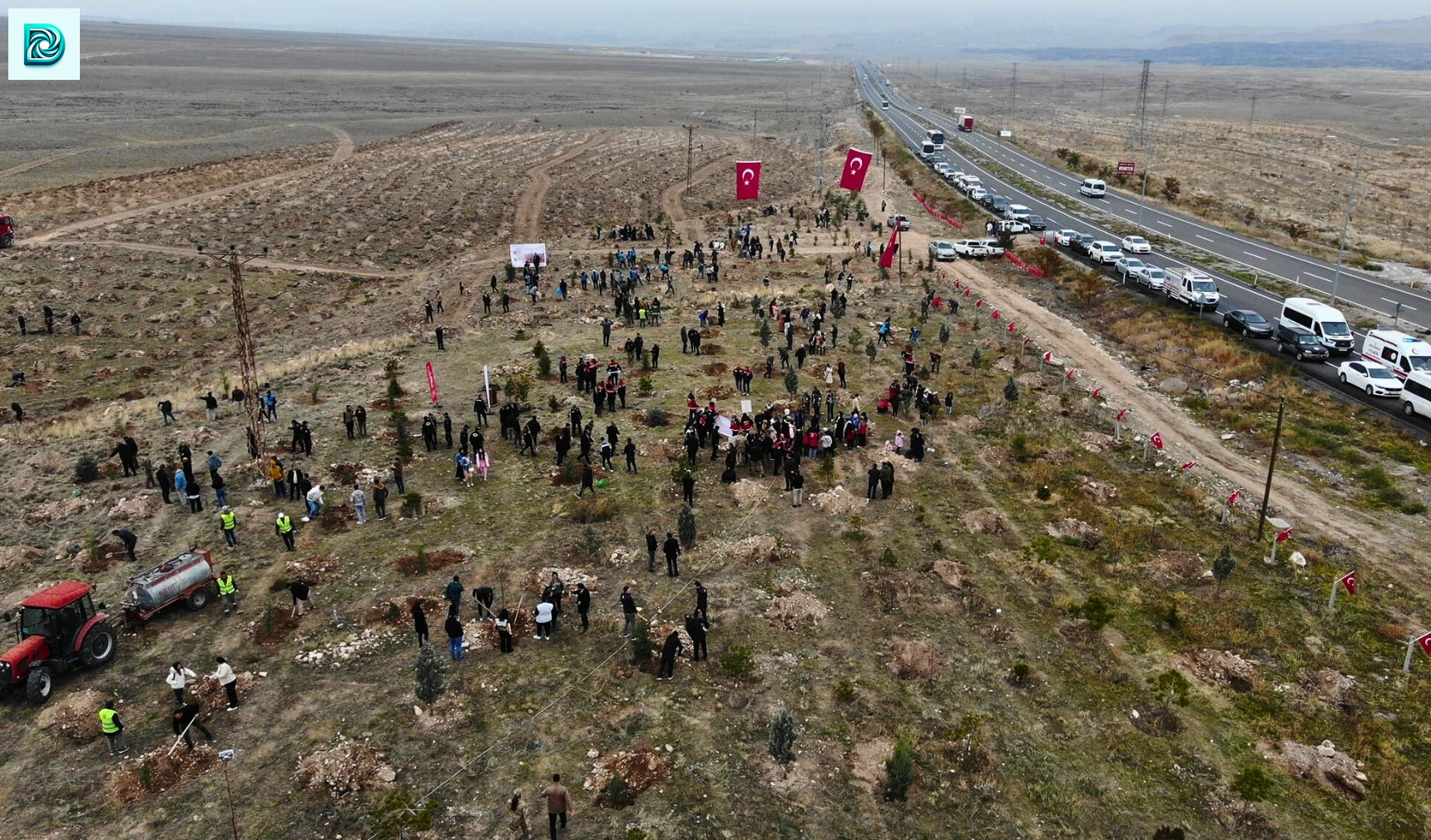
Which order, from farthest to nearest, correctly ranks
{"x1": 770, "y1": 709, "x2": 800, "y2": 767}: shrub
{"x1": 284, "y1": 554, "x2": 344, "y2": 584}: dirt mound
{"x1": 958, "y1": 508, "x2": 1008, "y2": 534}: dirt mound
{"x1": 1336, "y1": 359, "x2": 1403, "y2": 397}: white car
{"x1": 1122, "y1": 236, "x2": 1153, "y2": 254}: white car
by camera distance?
{"x1": 1122, "y1": 236, "x2": 1153, "y2": 254}: white car, {"x1": 1336, "y1": 359, "x2": 1403, "y2": 397}: white car, {"x1": 958, "y1": 508, "x2": 1008, "y2": 534}: dirt mound, {"x1": 284, "y1": 554, "x2": 344, "y2": 584}: dirt mound, {"x1": 770, "y1": 709, "x2": 800, "y2": 767}: shrub

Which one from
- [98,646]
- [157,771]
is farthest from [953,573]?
[98,646]

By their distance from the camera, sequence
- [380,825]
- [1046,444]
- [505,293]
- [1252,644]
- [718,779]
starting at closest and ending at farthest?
[380,825] → [718,779] → [1252,644] → [1046,444] → [505,293]

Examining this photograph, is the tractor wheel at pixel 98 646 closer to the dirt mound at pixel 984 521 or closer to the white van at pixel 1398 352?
the dirt mound at pixel 984 521

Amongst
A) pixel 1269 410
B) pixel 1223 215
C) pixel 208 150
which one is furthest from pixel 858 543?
pixel 208 150

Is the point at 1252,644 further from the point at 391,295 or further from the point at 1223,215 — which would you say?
the point at 1223,215

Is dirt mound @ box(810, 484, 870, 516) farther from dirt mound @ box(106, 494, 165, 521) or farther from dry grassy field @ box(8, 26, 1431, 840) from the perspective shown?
dirt mound @ box(106, 494, 165, 521)

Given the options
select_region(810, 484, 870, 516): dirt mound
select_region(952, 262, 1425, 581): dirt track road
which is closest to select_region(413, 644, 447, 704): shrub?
select_region(810, 484, 870, 516): dirt mound

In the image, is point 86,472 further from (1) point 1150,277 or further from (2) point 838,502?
(1) point 1150,277
